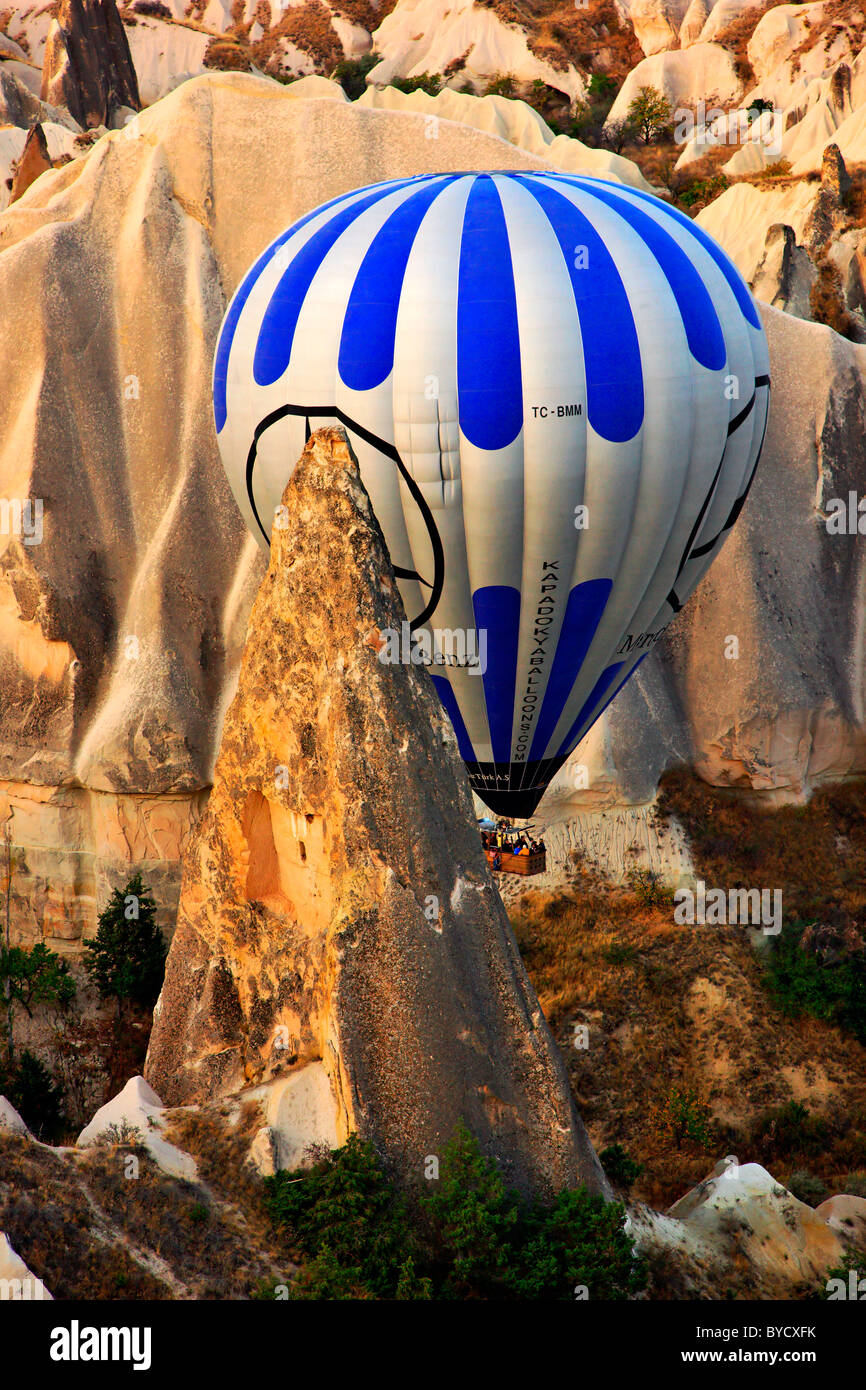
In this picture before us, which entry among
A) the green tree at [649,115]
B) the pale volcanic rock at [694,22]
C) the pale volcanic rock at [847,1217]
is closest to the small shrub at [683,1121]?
the pale volcanic rock at [847,1217]

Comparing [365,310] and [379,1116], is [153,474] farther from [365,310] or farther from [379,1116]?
[379,1116]

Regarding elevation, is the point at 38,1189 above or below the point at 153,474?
below

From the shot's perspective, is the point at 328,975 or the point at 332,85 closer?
the point at 328,975

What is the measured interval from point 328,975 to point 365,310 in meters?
7.06

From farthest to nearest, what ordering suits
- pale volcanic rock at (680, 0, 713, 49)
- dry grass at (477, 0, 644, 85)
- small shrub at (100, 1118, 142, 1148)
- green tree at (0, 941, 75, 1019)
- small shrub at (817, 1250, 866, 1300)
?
pale volcanic rock at (680, 0, 713, 49) < dry grass at (477, 0, 644, 85) < green tree at (0, 941, 75, 1019) < small shrub at (817, 1250, 866, 1300) < small shrub at (100, 1118, 142, 1148)

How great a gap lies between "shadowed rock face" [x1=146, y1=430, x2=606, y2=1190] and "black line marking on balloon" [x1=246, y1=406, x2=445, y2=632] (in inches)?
107

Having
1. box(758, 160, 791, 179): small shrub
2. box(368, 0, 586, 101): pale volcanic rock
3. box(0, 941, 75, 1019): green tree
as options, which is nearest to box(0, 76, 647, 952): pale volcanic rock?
box(0, 941, 75, 1019): green tree

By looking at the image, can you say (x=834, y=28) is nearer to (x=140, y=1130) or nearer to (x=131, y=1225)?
(x=140, y=1130)

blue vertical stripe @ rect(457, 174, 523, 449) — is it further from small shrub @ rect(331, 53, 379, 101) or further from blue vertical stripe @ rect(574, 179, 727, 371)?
small shrub @ rect(331, 53, 379, 101)

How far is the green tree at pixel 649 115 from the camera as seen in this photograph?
156 ft

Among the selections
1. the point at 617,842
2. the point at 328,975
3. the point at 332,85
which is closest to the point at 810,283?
the point at 332,85

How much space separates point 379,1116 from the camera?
1009cm

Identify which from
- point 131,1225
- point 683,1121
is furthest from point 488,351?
point 683,1121

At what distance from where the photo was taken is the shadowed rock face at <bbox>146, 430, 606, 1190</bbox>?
10055 millimetres
